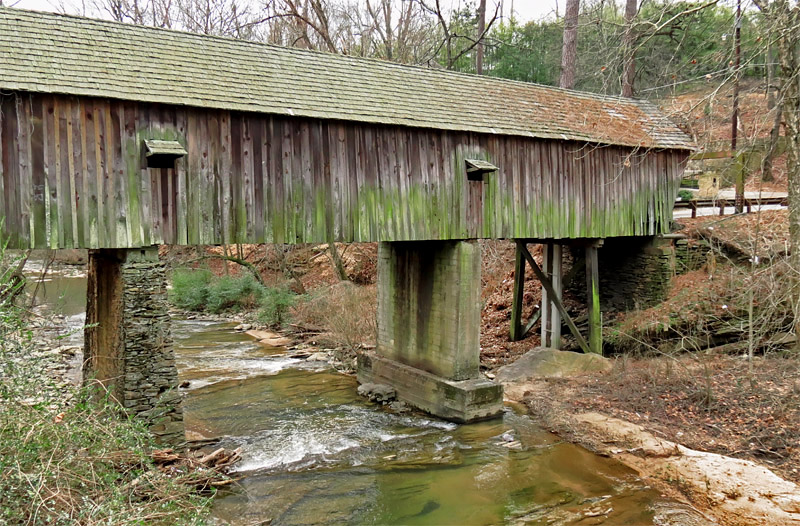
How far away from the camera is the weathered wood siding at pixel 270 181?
→ 691 cm

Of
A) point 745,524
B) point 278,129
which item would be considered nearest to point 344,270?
point 278,129

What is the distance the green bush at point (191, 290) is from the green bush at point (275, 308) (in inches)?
150

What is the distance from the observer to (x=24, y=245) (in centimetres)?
678

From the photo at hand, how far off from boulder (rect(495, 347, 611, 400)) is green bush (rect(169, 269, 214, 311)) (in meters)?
12.3

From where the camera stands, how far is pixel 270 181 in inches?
329

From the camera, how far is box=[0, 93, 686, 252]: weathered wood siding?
6.91m

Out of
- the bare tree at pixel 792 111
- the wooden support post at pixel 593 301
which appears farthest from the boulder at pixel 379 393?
the bare tree at pixel 792 111

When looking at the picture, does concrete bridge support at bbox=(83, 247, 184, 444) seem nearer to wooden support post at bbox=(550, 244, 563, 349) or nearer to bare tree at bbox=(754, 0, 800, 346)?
wooden support post at bbox=(550, 244, 563, 349)

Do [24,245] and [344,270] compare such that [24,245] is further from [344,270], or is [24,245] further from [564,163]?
[344,270]

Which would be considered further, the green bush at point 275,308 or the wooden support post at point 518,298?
the green bush at point 275,308

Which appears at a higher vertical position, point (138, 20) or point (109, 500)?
point (138, 20)

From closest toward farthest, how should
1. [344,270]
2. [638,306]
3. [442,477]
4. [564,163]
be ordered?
1. [442,477]
2. [564,163]
3. [638,306]
4. [344,270]

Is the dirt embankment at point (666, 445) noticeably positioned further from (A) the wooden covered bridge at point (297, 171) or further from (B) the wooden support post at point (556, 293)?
(B) the wooden support post at point (556, 293)

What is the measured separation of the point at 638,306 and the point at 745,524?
7.38 metres
